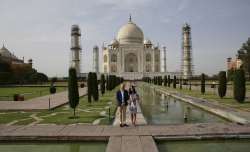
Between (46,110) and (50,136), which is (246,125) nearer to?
(50,136)

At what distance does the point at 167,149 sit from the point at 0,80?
34.3 metres

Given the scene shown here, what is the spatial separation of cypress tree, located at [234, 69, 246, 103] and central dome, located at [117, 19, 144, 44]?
176ft

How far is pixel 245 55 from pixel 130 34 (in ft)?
115

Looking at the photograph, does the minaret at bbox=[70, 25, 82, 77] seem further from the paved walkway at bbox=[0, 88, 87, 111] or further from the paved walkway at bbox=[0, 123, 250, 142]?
the paved walkway at bbox=[0, 123, 250, 142]

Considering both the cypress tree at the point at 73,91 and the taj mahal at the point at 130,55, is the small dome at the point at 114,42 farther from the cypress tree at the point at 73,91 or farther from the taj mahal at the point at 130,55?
the cypress tree at the point at 73,91

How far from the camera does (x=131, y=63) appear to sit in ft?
229

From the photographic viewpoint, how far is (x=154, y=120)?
9445mm

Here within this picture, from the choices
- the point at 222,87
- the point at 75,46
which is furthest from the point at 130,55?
the point at 222,87

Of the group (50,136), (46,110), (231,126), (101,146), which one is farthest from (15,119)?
(231,126)

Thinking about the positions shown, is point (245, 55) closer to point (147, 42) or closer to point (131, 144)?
point (131, 144)

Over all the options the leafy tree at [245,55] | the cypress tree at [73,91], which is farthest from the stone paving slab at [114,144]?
the leafy tree at [245,55]

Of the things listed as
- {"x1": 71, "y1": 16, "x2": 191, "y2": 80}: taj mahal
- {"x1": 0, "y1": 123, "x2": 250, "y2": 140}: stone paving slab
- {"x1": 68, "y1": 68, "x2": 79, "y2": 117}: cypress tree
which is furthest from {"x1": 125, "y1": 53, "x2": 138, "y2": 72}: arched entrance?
{"x1": 0, "y1": 123, "x2": 250, "y2": 140}: stone paving slab

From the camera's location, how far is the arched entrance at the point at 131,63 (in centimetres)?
6919

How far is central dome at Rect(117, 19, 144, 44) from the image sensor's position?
67.1m
